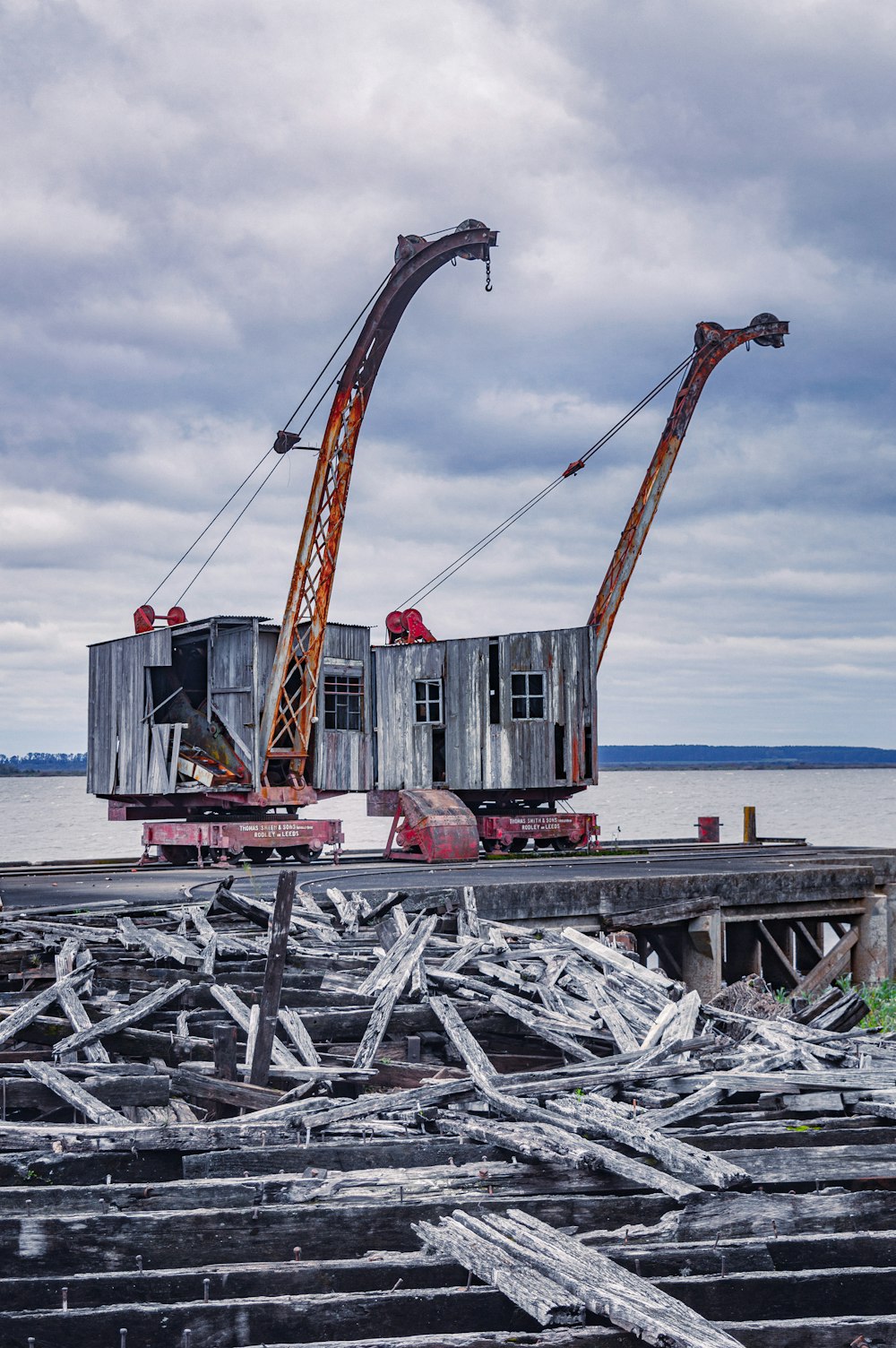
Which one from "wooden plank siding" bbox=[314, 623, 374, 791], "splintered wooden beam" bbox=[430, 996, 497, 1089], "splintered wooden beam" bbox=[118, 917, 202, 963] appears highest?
"wooden plank siding" bbox=[314, 623, 374, 791]

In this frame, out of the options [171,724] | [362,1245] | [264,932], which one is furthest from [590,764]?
[362,1245]

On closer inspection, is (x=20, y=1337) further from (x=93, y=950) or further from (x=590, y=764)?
(x=590, y=764)

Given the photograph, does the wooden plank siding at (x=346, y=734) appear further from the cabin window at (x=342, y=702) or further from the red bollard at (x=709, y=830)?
the red bollard at (x=709, y=830)

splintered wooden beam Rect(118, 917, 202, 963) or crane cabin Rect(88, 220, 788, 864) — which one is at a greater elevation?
crane cabin Rect(88, 220, 788, 864)

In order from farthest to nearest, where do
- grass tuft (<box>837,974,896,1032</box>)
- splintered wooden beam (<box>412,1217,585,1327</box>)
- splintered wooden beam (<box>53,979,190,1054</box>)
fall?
grass tuft (<box>837,974,896,1032</box>) → splintered wooden beam (<box>53,979,190,1054</box>) → splintered wooden beam (<box>412,1217,585,1327</box>)

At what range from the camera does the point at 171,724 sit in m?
31.6

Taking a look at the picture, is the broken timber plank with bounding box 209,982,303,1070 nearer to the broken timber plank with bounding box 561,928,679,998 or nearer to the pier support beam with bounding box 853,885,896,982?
the broken timber plank with bounding box 561,928,679,998

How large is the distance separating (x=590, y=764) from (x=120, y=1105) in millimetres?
25704

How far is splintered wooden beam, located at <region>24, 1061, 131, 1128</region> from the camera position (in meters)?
7.94

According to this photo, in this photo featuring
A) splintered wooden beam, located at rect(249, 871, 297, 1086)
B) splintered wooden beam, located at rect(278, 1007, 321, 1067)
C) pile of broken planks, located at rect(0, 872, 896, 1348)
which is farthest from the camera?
splintered wooden beam, located at rect(278, 1007, 321, 1067)

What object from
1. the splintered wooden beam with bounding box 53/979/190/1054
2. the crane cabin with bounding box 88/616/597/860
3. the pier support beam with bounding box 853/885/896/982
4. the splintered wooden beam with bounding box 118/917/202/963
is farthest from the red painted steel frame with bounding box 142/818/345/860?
the splintered wooden beam with bounding box 53/979/190/1054

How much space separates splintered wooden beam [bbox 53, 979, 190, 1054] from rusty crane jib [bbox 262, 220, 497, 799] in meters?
19.5

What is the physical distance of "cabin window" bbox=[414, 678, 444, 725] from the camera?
110ft

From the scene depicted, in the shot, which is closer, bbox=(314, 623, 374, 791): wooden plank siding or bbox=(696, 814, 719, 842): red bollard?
bbox=(314, 623, 374, 791): wooden plank siding
